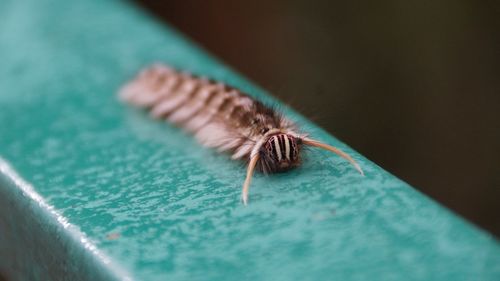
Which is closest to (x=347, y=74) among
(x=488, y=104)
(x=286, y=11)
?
(x=286, y=11)

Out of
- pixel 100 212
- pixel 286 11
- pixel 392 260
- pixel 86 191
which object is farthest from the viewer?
pixel 286 11

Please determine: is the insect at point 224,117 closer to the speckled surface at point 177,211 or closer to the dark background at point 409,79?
the speckled surface at point 177,211

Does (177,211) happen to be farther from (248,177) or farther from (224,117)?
(224,117)

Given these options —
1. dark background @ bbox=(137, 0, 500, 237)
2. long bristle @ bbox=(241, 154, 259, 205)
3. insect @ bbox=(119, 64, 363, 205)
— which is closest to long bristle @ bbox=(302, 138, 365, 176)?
insect @ bbox=(119, 64, 363, 205)

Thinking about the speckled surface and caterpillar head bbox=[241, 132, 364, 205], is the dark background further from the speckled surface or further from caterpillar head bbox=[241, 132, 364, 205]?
caterpillar head bbox=[241, 132, 364, 205]

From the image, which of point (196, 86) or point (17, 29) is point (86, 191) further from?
point (17, 29)

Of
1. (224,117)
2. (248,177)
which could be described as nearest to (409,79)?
(224,117)
